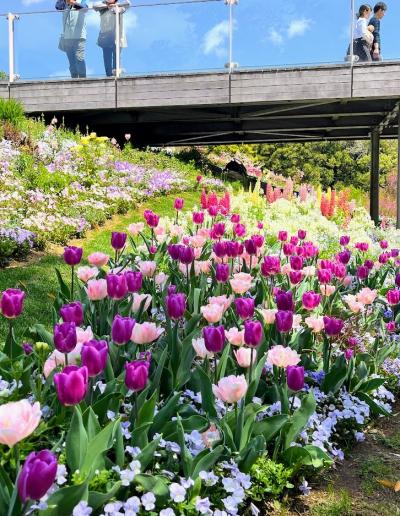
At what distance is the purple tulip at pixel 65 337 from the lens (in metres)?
2.05

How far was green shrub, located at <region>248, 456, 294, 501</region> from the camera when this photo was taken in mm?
2293

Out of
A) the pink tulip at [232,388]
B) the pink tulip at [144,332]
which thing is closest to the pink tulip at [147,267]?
the pink tulip at [144,332]

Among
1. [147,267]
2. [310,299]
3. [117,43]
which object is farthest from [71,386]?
[117,43]

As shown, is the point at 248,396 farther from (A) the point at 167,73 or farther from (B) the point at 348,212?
(A) the point at 167,73

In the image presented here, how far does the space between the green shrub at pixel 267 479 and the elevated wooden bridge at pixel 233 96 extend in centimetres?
1076

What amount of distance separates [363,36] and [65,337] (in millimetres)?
11203

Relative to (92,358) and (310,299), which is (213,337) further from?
(310,299)

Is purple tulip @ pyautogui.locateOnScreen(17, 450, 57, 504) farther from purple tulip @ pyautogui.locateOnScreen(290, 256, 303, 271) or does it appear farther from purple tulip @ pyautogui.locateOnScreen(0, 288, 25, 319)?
purple tulip @ pyautogui.locateOnScreen(290, 256, 303, 271)

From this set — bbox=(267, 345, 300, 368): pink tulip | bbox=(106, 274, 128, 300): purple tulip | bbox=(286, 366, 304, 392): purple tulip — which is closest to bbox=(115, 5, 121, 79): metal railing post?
bbox=(106, 274, 128, 300): purple tulip

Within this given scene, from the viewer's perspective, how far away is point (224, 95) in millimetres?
12672

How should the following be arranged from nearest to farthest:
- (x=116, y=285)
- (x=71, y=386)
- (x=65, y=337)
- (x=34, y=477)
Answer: (x=34, y=477)
(x=71, y=386)
(x=65, y=337)
(x=116, y=285)

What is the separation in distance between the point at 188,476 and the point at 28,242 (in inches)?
204

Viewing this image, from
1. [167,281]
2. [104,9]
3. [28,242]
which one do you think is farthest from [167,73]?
[167,281]

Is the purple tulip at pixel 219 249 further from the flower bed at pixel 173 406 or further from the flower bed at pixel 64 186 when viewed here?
the flower bed at pixel 64 186
